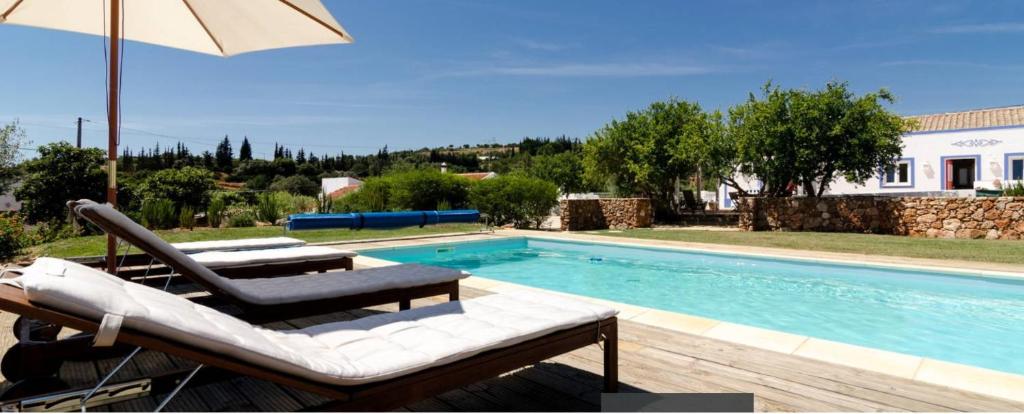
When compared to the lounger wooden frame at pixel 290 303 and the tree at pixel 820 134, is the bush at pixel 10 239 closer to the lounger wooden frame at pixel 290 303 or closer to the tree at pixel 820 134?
the lounger wooden frame at pixel 290 303

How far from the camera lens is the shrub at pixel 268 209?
1307cm

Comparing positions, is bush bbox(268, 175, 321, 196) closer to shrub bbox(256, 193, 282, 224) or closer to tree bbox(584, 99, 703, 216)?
tree bbox(584, 99, 703, 216)

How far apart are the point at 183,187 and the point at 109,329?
51.8 ft

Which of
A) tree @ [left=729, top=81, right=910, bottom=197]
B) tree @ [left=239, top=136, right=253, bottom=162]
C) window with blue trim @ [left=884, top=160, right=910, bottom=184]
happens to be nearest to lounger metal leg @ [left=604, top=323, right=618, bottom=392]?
tree @ [left=729, top=81, right=910, bottom=197]

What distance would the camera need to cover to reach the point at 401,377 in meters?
1.88

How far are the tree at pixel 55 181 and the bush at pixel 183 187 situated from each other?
1.44 metres

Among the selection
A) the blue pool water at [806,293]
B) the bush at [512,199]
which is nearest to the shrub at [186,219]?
the blue pool water at [806,293]

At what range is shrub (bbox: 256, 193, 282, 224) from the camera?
13.1 metres

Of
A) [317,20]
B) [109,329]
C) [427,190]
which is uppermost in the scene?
[317,20]

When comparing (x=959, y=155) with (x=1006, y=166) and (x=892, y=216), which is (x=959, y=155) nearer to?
(x=1006, y=166)

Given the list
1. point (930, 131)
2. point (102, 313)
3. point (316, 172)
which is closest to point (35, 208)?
point (102, 313)

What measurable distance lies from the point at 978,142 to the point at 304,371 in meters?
→ 29.0

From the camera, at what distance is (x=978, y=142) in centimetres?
2191

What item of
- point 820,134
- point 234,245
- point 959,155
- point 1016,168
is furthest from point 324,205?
point 1016,168
